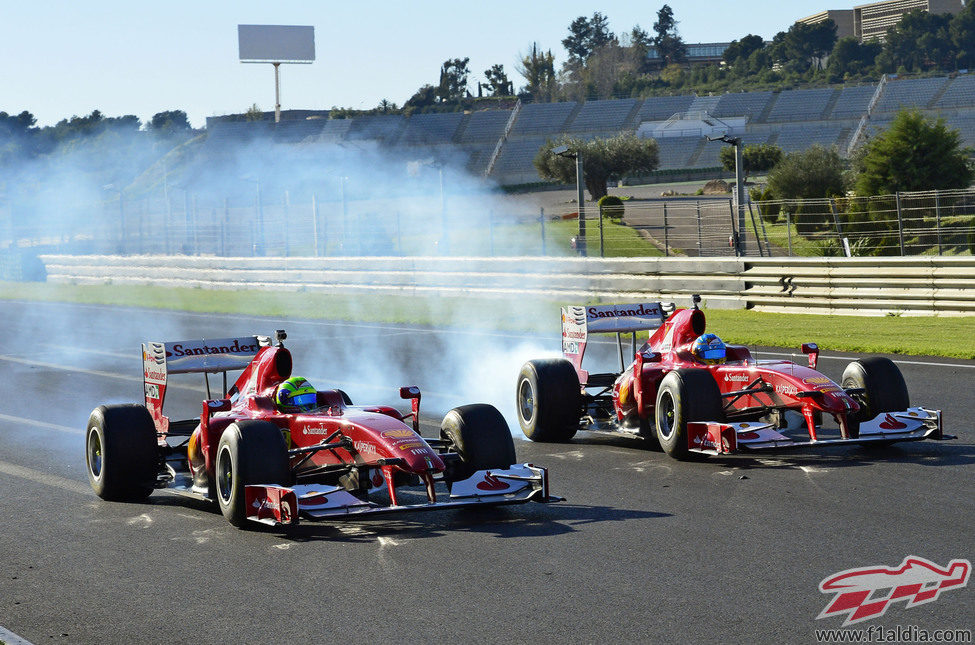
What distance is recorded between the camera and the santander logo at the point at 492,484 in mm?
8336

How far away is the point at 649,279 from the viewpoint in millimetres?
24719

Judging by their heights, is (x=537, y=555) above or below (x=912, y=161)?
below

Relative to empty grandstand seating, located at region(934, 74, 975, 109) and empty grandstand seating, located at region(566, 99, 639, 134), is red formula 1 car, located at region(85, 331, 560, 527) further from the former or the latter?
empty grandstand seating, located at region(566, 99, 639, 134)

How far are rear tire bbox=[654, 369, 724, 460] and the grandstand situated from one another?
6806 centimetres

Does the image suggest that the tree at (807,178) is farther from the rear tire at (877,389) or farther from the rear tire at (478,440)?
the rear tire at (478,440)

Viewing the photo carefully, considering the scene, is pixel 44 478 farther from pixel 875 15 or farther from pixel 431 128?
pixel 875 15

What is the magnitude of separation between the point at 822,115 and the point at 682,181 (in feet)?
58.2

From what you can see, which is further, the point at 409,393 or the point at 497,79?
the point at 497,79

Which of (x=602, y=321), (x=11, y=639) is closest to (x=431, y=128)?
(x=602, y=321)

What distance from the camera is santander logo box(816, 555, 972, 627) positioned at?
19.5ft

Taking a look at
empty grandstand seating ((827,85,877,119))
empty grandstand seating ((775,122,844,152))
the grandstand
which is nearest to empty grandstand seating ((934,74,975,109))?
the grandstand

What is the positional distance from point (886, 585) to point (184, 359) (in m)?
6.44

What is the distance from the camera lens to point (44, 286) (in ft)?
138

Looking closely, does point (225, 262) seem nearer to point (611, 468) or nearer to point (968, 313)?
point (968, 313)
